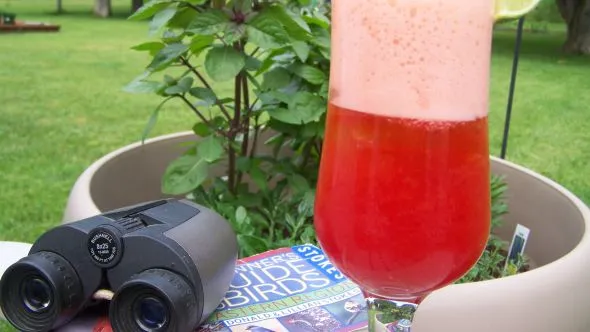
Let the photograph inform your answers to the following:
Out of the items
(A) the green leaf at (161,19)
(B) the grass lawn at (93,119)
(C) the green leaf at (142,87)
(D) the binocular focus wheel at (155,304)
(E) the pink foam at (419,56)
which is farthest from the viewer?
(B) the grass lawn at (93,119)

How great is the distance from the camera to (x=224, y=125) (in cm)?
145

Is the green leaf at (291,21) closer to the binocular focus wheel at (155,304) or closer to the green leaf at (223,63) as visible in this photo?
the green leaf at (223,63)

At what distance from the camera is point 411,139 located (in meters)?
0.67

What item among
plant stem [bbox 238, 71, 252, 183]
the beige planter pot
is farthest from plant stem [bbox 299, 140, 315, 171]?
the beige planter pot

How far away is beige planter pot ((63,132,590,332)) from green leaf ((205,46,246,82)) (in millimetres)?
317

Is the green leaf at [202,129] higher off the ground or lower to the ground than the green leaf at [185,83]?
lower

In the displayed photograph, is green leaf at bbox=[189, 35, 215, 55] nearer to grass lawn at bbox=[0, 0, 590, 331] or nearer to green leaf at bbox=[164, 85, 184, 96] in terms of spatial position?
green leaf at bbox=[164, 85, 184, 96]

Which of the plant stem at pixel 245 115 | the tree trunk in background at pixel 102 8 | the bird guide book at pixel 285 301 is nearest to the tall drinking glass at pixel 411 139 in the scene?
the bird guide book at pixel 285 301

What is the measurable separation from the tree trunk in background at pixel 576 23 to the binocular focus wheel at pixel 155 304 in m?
7.16

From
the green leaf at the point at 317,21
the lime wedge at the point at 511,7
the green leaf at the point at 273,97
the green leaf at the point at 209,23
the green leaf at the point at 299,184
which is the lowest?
the green leaf at the point at 299,184

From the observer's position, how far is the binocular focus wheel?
0.78 meters

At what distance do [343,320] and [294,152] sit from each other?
807 millimetres

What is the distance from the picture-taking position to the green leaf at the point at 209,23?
47.5 inches

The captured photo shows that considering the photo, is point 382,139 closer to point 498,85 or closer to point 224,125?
point 224,125
